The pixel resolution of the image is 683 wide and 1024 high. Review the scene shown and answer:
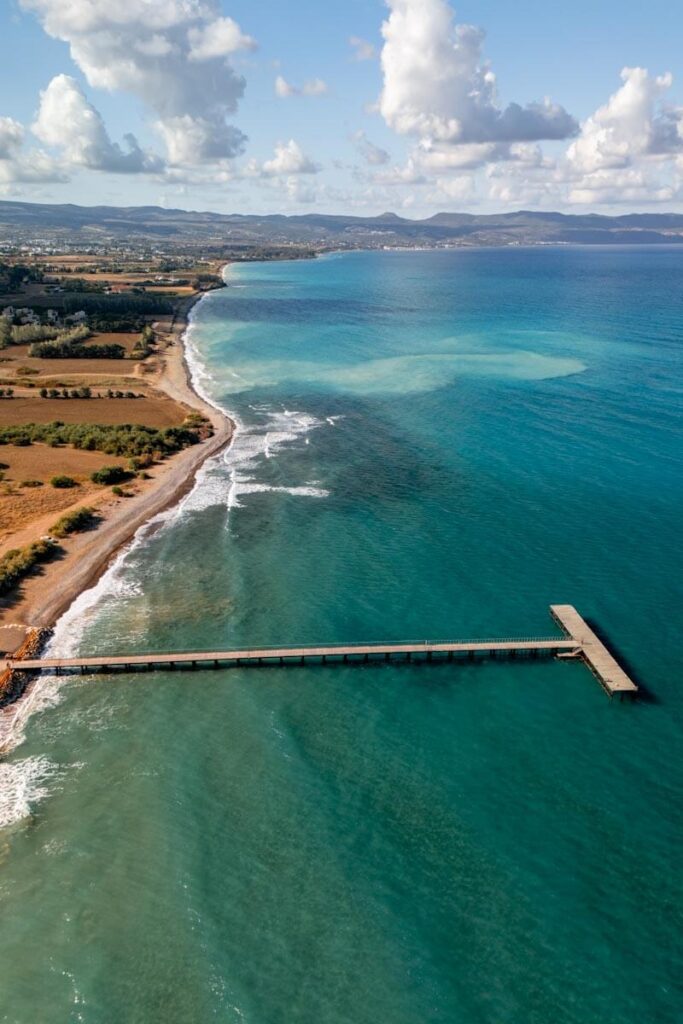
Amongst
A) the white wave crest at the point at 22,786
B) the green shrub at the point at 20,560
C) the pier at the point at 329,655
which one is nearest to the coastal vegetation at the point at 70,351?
the green shrub at the point at 20,560

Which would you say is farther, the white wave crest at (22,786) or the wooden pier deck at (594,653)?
the wooden pier deck at (594,653)

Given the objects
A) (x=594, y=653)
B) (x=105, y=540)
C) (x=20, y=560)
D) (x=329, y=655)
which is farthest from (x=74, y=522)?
(x=594, y=653)

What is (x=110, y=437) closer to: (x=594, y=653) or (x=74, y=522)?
(x=74, y=522)

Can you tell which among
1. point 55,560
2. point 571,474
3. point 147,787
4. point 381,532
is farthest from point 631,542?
point 55,560

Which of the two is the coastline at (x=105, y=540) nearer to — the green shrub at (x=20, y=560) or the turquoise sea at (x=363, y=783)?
the green shrub at (x=20, y=560)

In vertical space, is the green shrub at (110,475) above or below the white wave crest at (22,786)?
above
